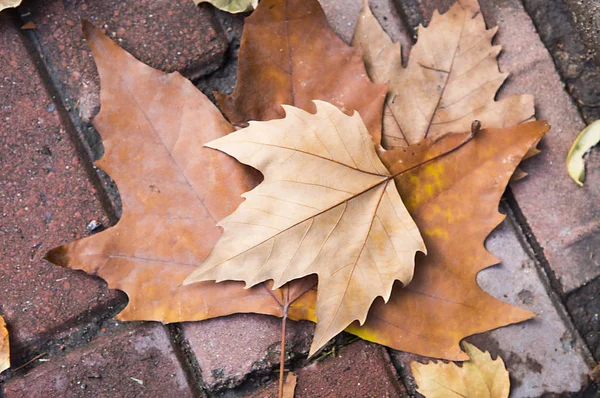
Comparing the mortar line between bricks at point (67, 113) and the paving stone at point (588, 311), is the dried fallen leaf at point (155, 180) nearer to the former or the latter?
the mortar line between bricks at point (67, 113)

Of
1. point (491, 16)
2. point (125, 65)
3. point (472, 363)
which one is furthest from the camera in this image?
point (491, 16)

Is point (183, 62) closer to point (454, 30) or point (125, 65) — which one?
point (125, 65)

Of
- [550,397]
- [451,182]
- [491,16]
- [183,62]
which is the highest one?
[491,16]

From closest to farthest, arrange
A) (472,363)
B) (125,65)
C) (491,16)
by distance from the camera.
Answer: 1. (125,65)
2. (472,363)
3. (491,16)

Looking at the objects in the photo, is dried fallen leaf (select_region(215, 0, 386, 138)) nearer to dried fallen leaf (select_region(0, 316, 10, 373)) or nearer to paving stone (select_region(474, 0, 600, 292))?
paving stone (select_region(474, 0, 600, 292))

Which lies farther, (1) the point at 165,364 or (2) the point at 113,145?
(1) the point at 165,364

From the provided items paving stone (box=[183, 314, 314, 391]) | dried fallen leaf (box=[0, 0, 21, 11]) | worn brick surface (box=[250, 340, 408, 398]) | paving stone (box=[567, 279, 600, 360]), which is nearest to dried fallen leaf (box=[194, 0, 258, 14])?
dried fallen leaf (box=[0, 0, 21, 11])

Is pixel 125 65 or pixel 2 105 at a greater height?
pixel 125 65

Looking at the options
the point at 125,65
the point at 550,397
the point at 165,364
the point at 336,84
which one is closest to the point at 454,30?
the point at 336,84
